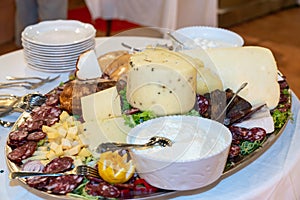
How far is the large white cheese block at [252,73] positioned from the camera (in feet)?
3.43

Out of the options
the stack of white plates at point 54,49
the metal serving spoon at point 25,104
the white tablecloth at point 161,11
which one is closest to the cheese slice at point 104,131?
the metal serving spoon at point 25,104

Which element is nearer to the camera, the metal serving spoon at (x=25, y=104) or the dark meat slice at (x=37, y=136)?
the dark meat slice at (x=37, y=136)

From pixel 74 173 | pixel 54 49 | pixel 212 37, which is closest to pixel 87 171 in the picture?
pixel 74 173

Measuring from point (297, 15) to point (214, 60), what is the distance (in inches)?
141

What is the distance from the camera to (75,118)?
99cm

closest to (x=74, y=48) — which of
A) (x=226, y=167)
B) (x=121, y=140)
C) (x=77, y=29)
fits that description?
(x=77, y=29)

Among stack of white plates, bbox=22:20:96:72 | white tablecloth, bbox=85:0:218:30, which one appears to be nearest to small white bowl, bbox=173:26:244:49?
stack of white plates, bbox=22:20:96:72

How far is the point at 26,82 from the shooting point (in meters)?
1.25

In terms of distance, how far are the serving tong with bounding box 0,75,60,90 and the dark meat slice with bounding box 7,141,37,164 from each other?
359mm

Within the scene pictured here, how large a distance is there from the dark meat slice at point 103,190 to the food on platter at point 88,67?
16.7 inches

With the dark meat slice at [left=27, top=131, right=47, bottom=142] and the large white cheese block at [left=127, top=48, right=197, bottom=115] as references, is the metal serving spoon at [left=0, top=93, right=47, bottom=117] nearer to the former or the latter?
the dark meat slice at [left=27, top=131, right=47, bottom=142]

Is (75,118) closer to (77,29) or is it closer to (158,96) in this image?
(158,96)

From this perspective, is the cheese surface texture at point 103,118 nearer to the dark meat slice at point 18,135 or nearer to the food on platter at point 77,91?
the food on platter at point 77,91

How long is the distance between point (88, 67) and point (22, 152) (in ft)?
1.22
